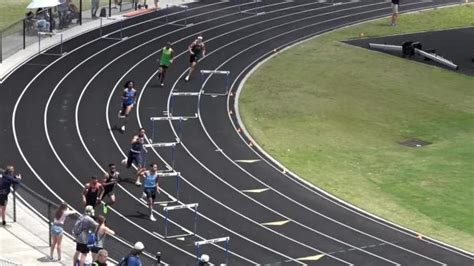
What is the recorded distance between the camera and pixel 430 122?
51750mm

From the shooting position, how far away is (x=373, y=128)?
5028cm

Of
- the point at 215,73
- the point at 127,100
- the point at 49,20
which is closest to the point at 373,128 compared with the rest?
the point at 215,73

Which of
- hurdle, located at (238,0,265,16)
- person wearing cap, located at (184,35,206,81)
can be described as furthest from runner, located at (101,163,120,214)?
hurdle, located at (238,0,265,16)

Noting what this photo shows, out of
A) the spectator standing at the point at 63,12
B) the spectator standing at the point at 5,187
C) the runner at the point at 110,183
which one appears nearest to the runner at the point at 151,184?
the runner at the point at 110,183

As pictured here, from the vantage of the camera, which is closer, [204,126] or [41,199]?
[41,199]

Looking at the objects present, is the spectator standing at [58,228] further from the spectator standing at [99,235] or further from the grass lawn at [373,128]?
the grass lawn at [373,128]

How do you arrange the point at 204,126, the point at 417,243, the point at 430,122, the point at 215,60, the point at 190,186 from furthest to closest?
the point at 215,60 < the point at 430,122 < the point at 204,126 < the point at 190,186 < the point at 417,243

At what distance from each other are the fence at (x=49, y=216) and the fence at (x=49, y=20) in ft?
66.1

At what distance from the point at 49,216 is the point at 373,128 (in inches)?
796

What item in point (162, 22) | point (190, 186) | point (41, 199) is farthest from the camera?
point (162, 22)

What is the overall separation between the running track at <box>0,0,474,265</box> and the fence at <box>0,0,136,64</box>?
155 cm

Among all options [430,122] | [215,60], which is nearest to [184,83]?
[215,60]

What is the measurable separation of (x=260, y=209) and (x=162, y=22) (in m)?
28.1

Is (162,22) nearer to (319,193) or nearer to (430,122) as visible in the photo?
(430,122)
